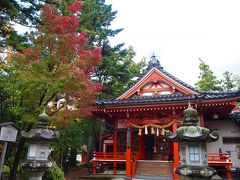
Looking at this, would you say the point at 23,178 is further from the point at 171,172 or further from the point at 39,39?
the point at 171,172

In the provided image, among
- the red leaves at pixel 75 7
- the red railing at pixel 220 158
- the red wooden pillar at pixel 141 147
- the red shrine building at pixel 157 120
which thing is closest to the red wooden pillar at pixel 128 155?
the red shrine building at pixel 157 120

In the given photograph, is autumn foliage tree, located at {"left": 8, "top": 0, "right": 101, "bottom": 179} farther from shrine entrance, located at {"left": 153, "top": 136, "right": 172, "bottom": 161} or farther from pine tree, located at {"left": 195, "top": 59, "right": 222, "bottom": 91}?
pine tree, located at {"left": 195, "top": 59, "right": 222, "bottom": 91}

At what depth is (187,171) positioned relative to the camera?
24.4 feet

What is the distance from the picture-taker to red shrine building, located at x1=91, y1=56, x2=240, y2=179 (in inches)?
607

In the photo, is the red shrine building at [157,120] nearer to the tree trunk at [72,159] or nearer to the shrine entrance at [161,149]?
the shrine entrance at [161,149]

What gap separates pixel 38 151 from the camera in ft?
28.4

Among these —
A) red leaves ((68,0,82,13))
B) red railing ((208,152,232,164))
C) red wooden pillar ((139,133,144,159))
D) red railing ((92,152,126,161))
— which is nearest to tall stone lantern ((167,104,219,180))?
red railing ((208,152,232,164))

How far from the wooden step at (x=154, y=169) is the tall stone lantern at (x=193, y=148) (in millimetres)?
8775

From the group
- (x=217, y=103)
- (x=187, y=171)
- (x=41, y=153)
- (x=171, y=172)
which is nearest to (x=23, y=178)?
(x=41, y=153)

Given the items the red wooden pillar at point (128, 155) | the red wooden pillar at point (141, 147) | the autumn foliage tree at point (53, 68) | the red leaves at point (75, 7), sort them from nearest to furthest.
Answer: the autumn foliage tree at point (53, 68) → the red leaves at point (75, 7) → the red wooden pillar at point (128, 155) → the red wooden pillar at point (141, 147)

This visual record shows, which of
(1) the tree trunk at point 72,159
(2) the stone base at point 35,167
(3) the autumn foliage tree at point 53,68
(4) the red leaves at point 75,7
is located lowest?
(1) the tree trunk at point 72,159

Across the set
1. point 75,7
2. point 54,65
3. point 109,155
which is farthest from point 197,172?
point 109,155

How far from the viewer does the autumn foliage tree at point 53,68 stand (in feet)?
34.3

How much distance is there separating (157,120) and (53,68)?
9.10 meters
